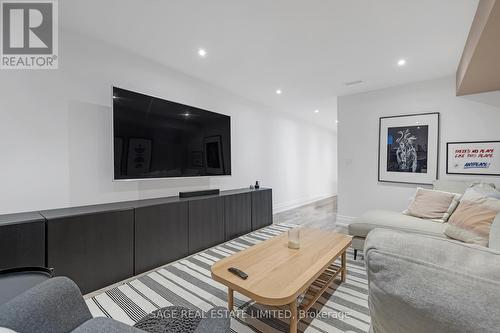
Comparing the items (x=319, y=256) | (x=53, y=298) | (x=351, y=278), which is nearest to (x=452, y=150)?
(x=351, y=278)

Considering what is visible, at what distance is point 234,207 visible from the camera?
11.1 ft

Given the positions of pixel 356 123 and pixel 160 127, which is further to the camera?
pixel 356 123

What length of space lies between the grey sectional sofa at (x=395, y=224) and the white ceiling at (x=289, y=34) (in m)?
1.68

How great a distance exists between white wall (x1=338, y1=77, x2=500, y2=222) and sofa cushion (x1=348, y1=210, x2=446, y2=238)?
3.61 feet

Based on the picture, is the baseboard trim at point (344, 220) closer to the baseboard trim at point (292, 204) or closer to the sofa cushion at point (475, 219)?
the baseboard trim at point (292, 204)

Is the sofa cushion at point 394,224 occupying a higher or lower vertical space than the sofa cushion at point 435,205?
lower

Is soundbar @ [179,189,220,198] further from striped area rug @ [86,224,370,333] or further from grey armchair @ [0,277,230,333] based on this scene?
grey armchair @ [0,277,230,333]

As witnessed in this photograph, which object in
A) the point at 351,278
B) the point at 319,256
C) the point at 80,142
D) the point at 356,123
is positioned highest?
the point at 356,123

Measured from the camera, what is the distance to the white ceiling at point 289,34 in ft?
6.07

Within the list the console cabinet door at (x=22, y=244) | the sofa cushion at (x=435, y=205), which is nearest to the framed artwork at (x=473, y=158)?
the sofa cushion at (x=435, y=205)

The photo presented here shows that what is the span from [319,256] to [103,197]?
2.35 m

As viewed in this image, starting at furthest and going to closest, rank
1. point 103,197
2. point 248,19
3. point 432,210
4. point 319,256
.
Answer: point 432,210 < point 103,197 < point 248,19 < point 319,256

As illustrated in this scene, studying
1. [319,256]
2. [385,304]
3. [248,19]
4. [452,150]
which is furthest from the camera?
[452,150]

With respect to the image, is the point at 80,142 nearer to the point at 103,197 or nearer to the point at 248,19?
the point at 103,197
